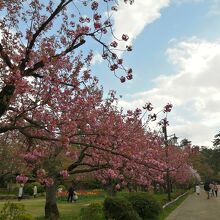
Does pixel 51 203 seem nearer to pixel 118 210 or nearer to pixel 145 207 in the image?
pixel 145 207

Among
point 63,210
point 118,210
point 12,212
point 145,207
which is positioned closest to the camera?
point 12,212

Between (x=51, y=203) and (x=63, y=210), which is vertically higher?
(x=63, y=210)

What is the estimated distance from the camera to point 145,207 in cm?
2084

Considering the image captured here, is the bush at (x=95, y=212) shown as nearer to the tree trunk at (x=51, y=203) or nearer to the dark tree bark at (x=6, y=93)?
the tree trunk at (x=51, y=203)

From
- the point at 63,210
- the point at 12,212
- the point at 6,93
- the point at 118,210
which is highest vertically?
the point at 6,93

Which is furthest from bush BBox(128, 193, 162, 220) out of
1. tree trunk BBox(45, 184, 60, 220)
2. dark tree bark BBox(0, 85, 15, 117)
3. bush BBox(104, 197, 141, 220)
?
dark tree bark BBox(0, 85, 15, 117)

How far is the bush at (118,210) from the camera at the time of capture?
1794 centimetres

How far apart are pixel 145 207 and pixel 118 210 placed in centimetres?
316

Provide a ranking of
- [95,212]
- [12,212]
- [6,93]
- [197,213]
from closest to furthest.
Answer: [6,93] → [12,212] → [95,212] → [197,213]

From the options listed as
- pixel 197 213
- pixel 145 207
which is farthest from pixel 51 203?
pixel 197 213

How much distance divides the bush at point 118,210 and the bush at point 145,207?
2539mm

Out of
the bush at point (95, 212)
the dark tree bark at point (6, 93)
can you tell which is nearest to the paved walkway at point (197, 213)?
the bush at point (95, 212)

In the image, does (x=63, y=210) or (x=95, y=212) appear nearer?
(x=95, y=212)

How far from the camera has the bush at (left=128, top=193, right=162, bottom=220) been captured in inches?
821
